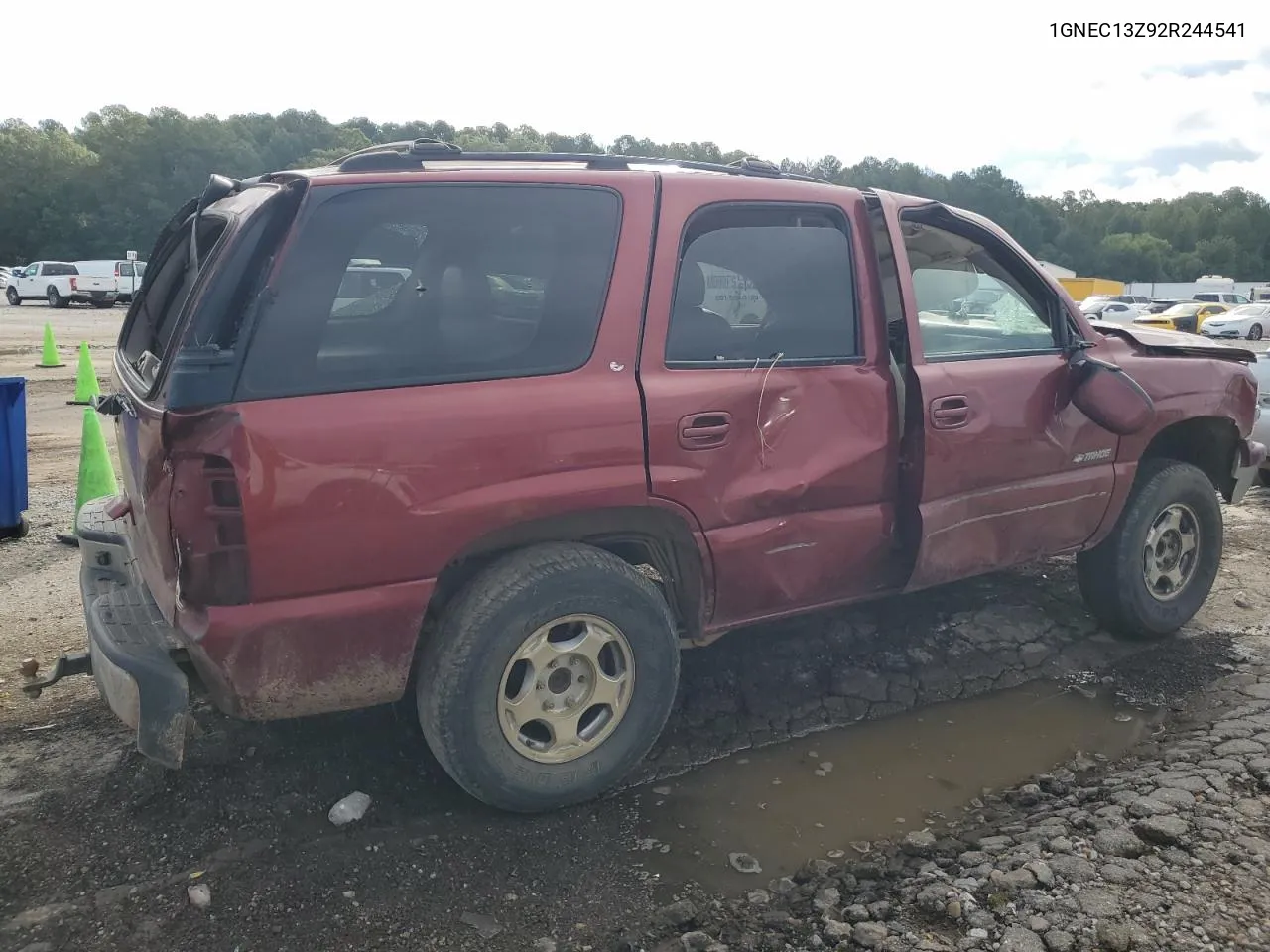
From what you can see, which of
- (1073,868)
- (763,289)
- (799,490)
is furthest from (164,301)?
(1073,868)

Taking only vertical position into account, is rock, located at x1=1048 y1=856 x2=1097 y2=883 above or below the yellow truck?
below

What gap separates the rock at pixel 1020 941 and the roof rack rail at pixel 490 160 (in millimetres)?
2586

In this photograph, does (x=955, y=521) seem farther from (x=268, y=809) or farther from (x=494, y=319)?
(x=268, y=809)

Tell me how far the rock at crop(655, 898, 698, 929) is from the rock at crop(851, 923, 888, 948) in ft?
1.39

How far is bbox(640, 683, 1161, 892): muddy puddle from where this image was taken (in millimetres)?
2992

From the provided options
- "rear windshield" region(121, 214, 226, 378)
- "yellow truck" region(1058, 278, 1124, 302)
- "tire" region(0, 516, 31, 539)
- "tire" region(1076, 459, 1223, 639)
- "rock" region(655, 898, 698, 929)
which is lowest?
"tire" region(0, 516, 31, 539)

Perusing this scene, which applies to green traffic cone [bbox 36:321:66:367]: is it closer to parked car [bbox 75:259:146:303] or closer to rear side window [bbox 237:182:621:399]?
rear side window [bbox 237:182:621:399]

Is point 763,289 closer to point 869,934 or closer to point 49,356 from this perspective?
point 869,934

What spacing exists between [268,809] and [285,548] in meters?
1.02

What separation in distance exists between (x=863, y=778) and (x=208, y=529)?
230 centimetres

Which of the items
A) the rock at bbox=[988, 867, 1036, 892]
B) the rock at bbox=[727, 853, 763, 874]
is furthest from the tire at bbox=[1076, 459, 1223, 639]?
the rock at bbox=[727, 853, 763, 874]

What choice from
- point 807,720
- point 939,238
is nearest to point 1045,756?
point 807,720

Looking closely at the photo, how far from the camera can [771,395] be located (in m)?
3.31

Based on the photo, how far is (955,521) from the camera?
3.79 m
